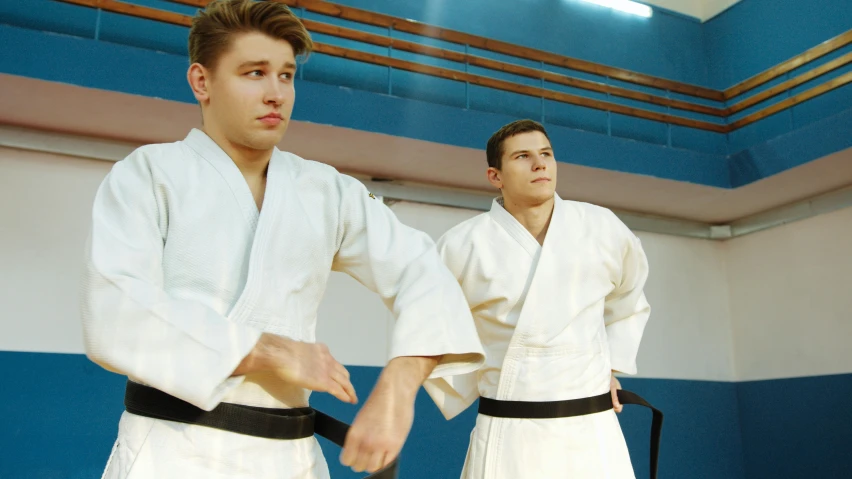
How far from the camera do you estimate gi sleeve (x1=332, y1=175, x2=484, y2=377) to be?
1.19 meters

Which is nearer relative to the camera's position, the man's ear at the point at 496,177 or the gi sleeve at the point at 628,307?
the gi sleeve at the point at 628,307

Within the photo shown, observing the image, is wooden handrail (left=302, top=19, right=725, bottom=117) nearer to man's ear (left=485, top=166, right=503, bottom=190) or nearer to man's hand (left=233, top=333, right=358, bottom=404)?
man's ear (left=485, top=166, right=503, bottom=190)

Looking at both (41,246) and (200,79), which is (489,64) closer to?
(41,246)

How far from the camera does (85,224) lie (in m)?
4.45

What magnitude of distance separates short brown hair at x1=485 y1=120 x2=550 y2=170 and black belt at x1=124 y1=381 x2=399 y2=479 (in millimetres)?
1727

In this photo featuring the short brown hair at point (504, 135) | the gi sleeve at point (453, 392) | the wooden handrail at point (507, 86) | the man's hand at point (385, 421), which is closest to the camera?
the man's hand at point (385, 421)

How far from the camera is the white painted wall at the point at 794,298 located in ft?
17.3

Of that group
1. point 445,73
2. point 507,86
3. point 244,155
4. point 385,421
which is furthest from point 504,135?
point 507,86

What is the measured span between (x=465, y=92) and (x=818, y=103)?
2649 millimetres

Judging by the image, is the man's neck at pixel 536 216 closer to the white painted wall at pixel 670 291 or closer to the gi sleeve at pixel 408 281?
the gi sleeve at pixel 408 281

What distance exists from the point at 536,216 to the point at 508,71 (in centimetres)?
306

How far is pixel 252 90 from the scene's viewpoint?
1.29 meters

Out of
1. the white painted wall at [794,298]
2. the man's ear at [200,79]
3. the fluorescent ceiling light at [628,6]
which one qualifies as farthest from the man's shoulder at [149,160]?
the fluorescent ceiling light at [628,6]

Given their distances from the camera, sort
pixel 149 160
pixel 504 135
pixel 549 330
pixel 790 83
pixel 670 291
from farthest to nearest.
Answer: pixel 670 291 → pixel 790 83 → pixel 504 135 → pixel 549 330 → pixel 149 160
